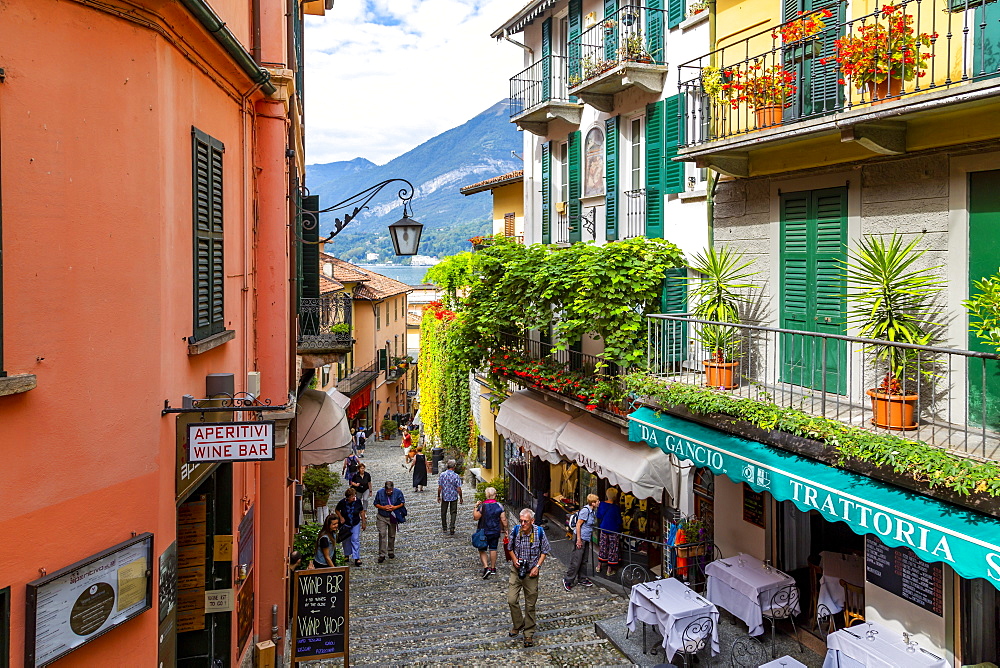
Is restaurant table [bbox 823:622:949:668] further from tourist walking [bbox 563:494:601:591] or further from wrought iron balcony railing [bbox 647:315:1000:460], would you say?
tourist walking [bbox 563:494:601:591]

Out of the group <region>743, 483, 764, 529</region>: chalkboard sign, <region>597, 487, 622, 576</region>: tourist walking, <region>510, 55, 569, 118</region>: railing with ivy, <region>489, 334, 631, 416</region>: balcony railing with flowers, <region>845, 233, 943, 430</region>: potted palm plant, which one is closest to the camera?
<region>845, 233, 943, 430</region>: potted palm plant

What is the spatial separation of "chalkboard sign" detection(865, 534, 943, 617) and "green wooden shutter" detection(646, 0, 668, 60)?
8.75m

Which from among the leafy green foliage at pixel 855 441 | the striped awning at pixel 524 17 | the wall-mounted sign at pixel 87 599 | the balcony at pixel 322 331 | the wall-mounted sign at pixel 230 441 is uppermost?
the striped awning at pixel 524 17

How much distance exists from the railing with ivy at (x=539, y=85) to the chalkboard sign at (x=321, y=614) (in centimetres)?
1145

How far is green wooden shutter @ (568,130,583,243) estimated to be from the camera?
16812mm

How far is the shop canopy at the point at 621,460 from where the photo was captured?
11805 millimetres

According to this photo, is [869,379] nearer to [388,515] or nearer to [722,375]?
[722,375]

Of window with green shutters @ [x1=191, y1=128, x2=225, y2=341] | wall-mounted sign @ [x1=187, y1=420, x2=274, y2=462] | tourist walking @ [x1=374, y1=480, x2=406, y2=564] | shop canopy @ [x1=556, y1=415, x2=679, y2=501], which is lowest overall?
tourist walking @ [x1=374, y1=480, x2=406, y2=564]

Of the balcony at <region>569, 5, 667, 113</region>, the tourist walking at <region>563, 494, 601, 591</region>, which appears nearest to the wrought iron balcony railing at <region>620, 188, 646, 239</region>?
the balcony at <region>569, 5, 667, 113</region>

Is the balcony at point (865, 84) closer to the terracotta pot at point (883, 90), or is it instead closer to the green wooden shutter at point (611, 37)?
the terracotta pot at point (883, 90)

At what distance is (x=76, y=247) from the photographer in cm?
488

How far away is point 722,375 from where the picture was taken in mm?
10359

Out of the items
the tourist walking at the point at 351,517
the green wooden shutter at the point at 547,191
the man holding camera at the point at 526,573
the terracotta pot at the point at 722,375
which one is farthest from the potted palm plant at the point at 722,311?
Answer: the green wooden shutter at the point at 547,191

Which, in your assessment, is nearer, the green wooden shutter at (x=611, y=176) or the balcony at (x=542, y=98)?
the green wooden shutter at (x=611, y=176)
